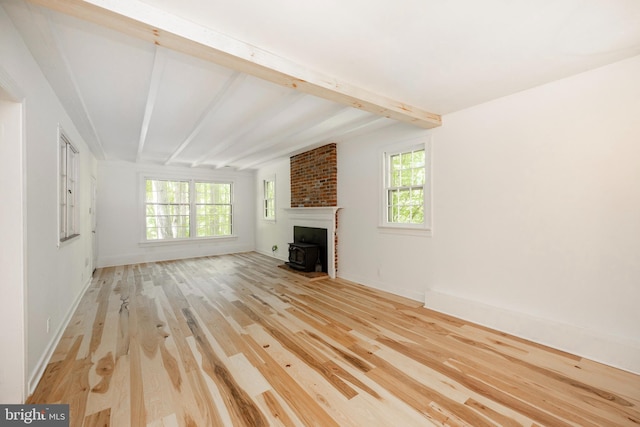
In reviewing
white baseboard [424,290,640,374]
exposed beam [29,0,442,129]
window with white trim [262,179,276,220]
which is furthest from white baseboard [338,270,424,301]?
window with white trim [262,179,276,220]

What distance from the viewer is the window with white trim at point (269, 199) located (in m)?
7.53

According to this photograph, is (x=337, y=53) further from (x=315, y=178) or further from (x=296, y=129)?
(x=315, y=178)

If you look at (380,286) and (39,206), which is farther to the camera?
(380,286)

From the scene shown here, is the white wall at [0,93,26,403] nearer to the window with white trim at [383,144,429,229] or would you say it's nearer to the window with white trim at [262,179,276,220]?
the window with white trim at [383,144,429,229]

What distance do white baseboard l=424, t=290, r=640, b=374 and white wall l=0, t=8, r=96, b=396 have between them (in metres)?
4.08

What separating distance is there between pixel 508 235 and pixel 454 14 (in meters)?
2.35

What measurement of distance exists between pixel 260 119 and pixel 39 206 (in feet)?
8.12

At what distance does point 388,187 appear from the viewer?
4.26 meters

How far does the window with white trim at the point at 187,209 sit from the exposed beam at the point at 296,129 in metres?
2.24

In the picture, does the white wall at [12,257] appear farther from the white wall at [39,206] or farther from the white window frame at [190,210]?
the white window frame at [190,210]

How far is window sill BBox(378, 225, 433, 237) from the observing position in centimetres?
372

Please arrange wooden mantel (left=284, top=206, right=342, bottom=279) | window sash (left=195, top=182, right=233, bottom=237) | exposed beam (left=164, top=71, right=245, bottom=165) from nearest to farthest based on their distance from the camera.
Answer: exposed beam (left=164, top=71, right=245, bottom=165)
wooden mantel (left=284, top=206, right=342, bottom=279)
window sash (left=195, top=182, right=233, bottom=237)

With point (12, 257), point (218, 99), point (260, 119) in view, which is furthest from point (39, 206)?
point (260, 119)

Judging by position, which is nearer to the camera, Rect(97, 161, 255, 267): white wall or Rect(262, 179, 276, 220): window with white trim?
Rect(97, 161, 255, 267): white wall
